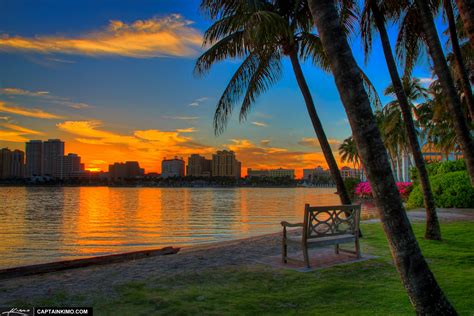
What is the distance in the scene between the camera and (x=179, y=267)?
735cm

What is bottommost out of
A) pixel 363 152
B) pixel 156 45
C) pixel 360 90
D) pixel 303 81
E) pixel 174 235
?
pixel 174 235

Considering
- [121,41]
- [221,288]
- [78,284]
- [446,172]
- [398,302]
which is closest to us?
[398,302]

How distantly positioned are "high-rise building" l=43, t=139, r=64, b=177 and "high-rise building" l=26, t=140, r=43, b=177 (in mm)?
1628

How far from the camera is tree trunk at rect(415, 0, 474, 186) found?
6554 mm

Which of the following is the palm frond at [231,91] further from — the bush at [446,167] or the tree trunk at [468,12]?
the bush at [446,167]

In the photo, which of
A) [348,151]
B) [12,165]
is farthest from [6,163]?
[348,151]

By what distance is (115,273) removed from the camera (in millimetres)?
6934

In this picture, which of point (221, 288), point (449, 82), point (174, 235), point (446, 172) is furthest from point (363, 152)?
point (446, 172)

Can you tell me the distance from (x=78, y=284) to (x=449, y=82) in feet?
23.5

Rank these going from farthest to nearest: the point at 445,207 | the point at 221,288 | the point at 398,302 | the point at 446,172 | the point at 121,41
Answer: the point at 446,172 → the point at 445,207 → the point at 121,41 → the point at 221,288 → the point at 398,302

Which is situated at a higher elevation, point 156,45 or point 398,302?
point 156,45

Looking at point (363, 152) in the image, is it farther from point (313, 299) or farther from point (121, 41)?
point (121, 41)
